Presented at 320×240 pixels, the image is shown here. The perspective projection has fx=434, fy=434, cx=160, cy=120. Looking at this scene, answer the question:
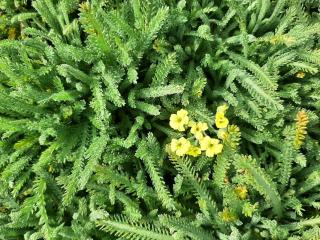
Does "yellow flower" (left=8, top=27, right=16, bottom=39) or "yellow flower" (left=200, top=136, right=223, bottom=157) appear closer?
"yellow flower" (left=200, top=136, right=223, bottom=157)

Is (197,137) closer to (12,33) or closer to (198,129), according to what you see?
(198,129)

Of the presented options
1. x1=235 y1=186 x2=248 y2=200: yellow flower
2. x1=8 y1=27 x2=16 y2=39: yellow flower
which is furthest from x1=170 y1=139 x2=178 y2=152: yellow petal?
x1=8 y1=27 x2=16 y2=39: yellow flower

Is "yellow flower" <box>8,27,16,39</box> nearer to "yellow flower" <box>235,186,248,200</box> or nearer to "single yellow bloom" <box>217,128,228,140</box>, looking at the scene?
"single yellow bloom" <box>217,128,228,140</box>

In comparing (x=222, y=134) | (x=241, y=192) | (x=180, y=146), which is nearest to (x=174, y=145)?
→ (x=180, y=146)

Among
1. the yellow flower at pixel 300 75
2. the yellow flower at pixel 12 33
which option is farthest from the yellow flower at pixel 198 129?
the yellow flower at pixel 12 33

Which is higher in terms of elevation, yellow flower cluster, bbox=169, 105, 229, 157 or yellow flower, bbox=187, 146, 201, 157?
yellow flower cluster, bbox=169, 105, 229, 157

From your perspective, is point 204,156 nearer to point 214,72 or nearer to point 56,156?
point 214,72

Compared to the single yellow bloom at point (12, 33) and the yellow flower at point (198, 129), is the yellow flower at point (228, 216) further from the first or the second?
the single yellow bloom at point (12, 33)
